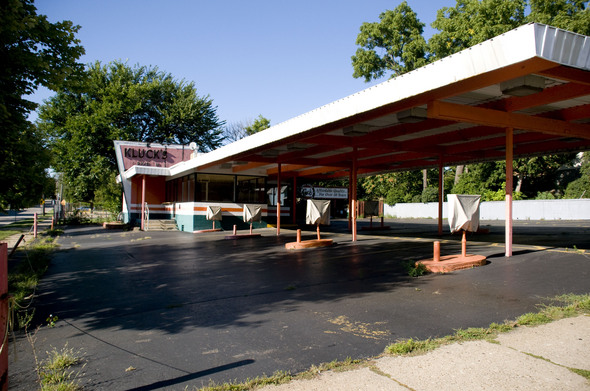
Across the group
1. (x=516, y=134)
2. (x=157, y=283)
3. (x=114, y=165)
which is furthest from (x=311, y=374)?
(x=114, y=165)

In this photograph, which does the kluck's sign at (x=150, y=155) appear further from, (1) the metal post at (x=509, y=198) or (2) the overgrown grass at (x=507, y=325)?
(2) the overgrown grass at (x=507, y=325)

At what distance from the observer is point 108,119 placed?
3638cm

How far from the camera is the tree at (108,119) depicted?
35969mm

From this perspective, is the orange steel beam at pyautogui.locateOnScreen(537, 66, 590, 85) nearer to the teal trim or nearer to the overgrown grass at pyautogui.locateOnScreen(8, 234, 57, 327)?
the overgrown grass at pyautogui.locateOnScreen(8, 234, 57, 327)

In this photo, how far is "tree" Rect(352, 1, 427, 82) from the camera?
121 ft

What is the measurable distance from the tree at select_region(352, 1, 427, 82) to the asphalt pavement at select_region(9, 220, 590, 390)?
28.8 metres

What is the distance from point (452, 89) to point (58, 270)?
33.7 feet

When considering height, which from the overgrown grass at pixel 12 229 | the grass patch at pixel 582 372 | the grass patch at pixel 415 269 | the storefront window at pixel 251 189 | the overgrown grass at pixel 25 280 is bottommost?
the overgrown grass at pixel 12 229

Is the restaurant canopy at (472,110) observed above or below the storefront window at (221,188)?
above

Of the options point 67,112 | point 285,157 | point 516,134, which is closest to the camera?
point 516,134

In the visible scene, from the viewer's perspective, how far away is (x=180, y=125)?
41.6 m

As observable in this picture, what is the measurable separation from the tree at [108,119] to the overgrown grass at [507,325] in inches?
1397

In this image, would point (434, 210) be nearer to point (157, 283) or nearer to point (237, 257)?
point (237, 257)

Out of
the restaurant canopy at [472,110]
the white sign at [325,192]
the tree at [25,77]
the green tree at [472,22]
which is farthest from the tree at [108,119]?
the tree at [25,77]
